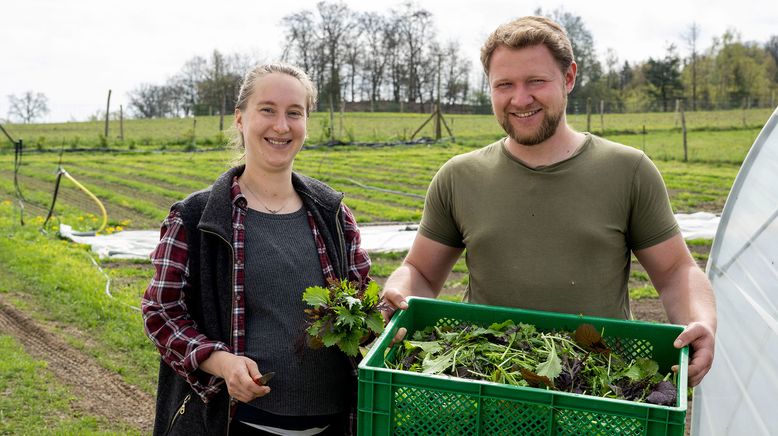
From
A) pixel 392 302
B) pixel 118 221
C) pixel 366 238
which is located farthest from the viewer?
pixel 118 221

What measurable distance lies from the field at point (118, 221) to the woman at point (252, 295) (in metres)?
0.37

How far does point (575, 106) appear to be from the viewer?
3619 cm

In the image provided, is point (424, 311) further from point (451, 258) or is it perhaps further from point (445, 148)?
point (445, 148)

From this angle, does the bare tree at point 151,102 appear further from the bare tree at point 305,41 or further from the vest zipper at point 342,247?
the vest zipper at point 342,247

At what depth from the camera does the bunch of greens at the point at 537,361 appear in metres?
1.64

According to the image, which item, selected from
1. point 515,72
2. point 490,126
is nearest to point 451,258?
point 515,72

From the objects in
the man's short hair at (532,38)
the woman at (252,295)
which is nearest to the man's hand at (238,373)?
the woman at (252,295)

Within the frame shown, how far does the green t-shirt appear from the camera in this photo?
2.26m

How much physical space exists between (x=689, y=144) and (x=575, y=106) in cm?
1233

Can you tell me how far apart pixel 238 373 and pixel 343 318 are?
34 cm

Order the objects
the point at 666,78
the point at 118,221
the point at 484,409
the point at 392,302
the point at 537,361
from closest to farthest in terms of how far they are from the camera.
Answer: the point at 484,409, the point at 537,361, the point at 392,302, the point at 118,221, the point at 666,78

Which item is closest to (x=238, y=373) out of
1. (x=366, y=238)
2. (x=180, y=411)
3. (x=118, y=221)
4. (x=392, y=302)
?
(x=180, y=411)

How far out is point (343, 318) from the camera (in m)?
1.88

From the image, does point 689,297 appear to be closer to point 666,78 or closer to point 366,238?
point 366,238
